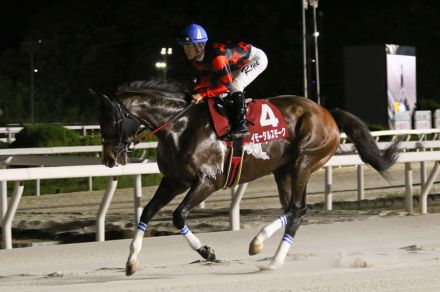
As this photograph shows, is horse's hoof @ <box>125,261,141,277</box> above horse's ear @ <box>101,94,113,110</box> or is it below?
below

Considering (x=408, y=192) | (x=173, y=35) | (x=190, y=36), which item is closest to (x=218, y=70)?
(x=190, y=36)

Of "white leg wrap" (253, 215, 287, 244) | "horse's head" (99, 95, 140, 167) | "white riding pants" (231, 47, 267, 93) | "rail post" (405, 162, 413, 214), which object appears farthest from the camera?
"rail post" (405, 162, 413, 214)

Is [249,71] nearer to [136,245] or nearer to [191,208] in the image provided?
[191,208]

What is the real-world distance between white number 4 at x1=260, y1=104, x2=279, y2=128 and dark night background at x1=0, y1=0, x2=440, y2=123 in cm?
4489

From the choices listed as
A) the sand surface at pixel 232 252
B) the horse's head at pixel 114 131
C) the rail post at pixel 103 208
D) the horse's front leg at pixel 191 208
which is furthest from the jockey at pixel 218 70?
the rail post at pixel 103 208

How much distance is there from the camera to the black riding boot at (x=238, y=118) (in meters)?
6.17

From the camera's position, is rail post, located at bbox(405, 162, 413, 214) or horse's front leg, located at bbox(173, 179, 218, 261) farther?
rail post, located at bbox(405, 162, 413, 214)

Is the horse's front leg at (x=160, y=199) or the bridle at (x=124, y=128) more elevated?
the bridle at (x=124, y=128)

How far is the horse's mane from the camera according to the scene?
616 cm

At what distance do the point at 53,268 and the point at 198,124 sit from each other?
4.14 feet

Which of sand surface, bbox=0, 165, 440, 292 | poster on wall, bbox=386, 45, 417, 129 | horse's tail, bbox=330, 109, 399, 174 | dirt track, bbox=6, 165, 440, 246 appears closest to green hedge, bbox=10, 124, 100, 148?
dirt track, bbox=6, 165, 440, 246

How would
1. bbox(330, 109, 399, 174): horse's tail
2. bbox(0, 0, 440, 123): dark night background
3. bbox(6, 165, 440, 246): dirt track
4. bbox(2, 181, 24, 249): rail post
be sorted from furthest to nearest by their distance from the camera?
bbox(0, 0, 440, 123): dark night background → bbox(6, 165, 440, 246): dirt track → bbox(2, 181, 24, 249): rail post → bbox(330, 109, 399, 174): horse's tail

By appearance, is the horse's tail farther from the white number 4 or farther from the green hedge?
the green hedge

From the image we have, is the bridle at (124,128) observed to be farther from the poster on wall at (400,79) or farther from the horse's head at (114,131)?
the poster on wall at (400,79)
